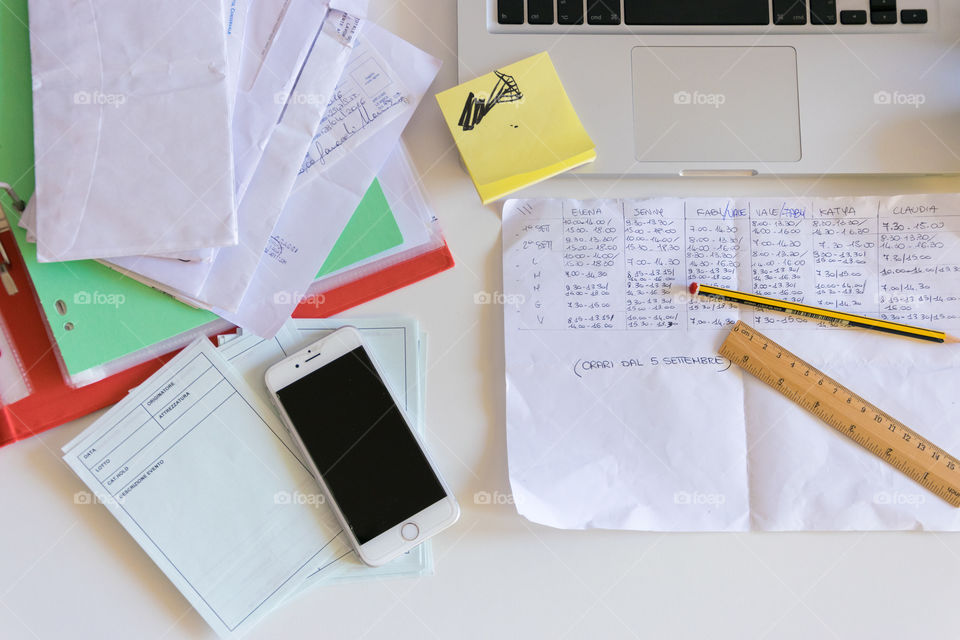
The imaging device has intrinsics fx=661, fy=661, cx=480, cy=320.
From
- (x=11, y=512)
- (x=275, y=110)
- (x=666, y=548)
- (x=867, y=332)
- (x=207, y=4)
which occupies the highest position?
(x=207, y=4)

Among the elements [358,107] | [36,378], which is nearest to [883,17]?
[358,107]

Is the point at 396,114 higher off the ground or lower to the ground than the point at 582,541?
higher

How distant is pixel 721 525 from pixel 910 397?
233mm

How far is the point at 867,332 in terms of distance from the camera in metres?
0.67

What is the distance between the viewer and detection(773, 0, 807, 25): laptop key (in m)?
0.66

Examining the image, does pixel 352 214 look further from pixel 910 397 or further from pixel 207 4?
pixel 910 397

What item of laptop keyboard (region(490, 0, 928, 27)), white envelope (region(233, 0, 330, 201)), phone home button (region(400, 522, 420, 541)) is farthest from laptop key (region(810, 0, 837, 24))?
phone home button (region(400, 522, 420, 541))

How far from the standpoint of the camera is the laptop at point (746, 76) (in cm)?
65

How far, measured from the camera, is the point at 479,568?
66 cm

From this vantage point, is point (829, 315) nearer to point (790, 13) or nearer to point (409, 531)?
point (790, 13)

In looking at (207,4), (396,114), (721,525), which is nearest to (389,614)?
(721,525)

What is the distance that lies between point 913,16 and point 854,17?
0.06 m

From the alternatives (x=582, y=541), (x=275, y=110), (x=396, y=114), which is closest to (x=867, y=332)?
(x=582, y=541)

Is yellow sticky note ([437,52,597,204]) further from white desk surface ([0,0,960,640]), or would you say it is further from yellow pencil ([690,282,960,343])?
yellow pencil ([690,282,960,343])
